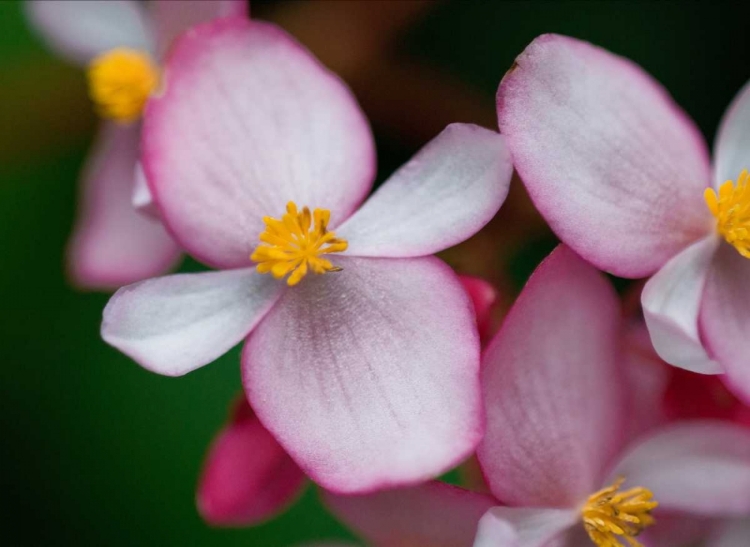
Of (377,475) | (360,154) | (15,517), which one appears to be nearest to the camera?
(377,475)

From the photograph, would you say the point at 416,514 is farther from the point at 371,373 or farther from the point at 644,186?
the point at 644,186

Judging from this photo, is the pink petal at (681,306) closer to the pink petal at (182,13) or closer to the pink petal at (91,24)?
the pink petal at (182,13)

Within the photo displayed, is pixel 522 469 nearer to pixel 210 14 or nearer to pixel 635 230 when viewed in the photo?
pixel 635 230

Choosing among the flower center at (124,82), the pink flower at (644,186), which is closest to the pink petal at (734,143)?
the pink flower at (644,186)

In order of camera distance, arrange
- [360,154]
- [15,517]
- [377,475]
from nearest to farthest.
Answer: [377,475] → [360,154] → [15,517]

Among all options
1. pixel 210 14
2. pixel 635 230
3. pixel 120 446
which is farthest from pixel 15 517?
pixel 635 230

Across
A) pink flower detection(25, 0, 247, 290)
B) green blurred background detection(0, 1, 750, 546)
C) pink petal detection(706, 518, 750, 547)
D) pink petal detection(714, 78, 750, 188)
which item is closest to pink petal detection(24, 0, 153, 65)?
pink flower detection(25, 0, 247, 290)
